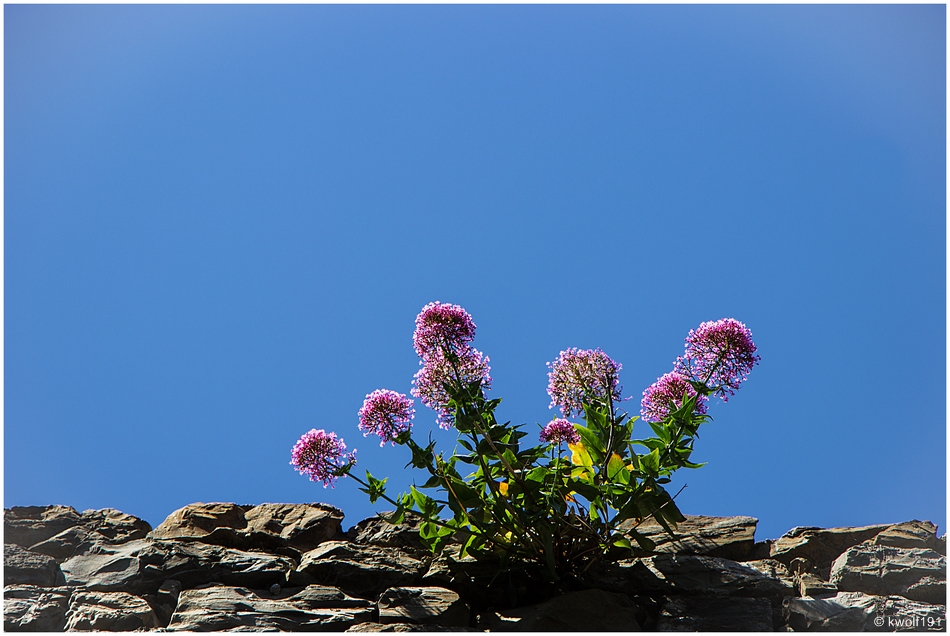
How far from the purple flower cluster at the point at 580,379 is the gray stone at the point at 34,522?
5.60m

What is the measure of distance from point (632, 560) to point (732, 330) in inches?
99.8

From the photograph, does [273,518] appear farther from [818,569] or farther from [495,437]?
[818,569]

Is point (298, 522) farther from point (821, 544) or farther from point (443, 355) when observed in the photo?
point (821, 544)

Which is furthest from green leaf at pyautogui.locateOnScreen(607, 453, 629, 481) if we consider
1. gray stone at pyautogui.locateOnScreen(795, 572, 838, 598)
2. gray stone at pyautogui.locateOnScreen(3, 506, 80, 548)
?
gray stone at pyautogui.locateOnScreen(3, 506, 80, 548)

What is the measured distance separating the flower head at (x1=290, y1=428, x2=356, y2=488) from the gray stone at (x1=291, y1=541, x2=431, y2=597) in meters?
1.16

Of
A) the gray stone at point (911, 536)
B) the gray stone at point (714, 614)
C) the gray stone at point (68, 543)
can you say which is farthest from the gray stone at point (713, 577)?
the gray stone at point (68, 543)

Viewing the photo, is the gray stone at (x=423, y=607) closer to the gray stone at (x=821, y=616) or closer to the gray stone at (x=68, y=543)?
the gray stone at (x=821, y=616)

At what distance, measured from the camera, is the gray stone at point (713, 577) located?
259 inches

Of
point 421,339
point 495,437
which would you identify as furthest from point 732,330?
point 421,339

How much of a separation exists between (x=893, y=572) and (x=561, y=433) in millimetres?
3282

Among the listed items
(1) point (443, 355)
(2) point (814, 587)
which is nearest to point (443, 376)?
(1) point (443, 355)

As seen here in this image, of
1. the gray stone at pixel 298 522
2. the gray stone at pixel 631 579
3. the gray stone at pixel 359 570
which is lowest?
the gray stone at pixel 631 579

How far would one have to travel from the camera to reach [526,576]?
6.71 metres

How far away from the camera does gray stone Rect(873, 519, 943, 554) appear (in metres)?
7.16
